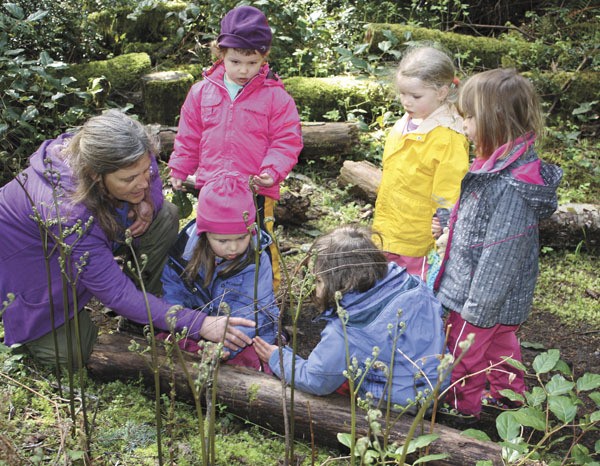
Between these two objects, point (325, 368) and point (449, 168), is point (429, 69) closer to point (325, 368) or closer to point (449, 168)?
point (449, 168)

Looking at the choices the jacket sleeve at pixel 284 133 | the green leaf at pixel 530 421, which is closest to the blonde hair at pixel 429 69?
the jacket sleeve at pixel 284 133

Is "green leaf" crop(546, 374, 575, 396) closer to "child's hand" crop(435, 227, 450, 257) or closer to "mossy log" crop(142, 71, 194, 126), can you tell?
"child's hand" crop(435, 227, 450, 257)

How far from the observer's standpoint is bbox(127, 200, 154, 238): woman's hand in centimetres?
340

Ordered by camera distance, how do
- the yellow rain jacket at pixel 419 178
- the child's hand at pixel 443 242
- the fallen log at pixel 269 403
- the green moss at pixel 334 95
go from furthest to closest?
the green moss at pixel 334 95 < the yellow rain jacket at pixel 419 178 < the child's hand at pixel 443 242 < the fallen log at pixel 269 403

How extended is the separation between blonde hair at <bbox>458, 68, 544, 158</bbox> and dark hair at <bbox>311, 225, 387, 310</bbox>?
0.74 meters

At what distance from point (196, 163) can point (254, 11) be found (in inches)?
37.8

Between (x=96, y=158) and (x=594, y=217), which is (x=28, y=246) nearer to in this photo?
(x=96, y=158)

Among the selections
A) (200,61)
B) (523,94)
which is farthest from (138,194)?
(200,61)

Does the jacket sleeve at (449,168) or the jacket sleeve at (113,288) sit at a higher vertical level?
the jacket sleeve at (449,168)

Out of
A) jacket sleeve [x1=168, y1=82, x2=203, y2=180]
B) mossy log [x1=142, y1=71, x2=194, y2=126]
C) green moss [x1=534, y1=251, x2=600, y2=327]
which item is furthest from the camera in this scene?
mossy log [x1=142, y1=71, x2=194, y2=126]

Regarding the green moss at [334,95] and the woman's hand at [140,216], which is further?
the green moss at [334,95]

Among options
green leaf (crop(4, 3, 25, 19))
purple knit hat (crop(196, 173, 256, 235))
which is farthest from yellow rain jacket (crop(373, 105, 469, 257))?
green leaf (crop(4, 3, 25, 19))

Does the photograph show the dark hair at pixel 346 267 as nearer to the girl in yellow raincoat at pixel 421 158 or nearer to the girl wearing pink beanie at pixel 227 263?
the girl wearing pink beanie at pixel 227 263

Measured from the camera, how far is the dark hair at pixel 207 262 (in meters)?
3.33
